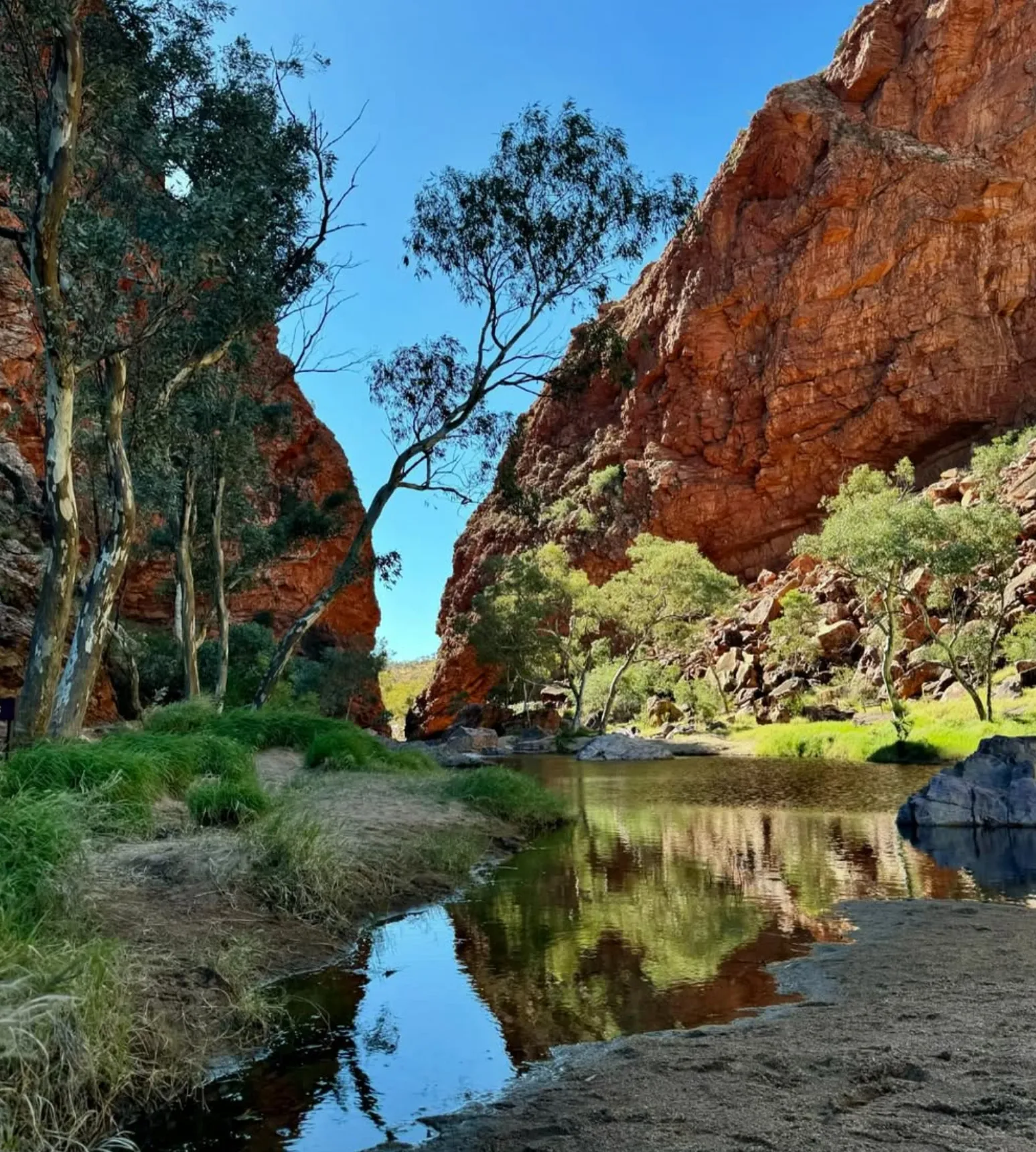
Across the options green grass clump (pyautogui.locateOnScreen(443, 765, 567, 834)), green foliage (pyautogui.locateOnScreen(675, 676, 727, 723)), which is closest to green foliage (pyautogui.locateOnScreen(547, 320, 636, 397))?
green grass clump (pyautogui.locateOnScreen(443, 765, 567, 834))

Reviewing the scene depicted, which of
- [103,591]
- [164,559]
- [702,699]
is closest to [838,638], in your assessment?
[702,699]

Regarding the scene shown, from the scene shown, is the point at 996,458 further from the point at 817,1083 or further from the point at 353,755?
the point at 817,1083

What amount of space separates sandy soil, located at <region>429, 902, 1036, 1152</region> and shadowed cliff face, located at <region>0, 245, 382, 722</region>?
57.0 ft

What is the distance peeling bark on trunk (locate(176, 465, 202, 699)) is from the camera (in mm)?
20328

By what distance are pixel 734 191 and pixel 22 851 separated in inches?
3385

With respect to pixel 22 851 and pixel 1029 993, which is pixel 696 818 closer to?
pixel 1029 993

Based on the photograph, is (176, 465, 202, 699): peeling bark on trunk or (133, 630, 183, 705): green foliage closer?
(176, 465, 202, 699): peeling bark on trunk

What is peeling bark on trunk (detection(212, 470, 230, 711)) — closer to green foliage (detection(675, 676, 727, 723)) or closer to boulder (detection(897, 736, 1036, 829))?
boulder (detection(897, 736, 1036, 829))

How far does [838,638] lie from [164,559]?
36086mm

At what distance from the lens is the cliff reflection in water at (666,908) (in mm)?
5273

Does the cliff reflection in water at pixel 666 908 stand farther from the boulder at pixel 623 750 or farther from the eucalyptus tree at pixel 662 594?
the eucalyptus tree at pixel 662 594

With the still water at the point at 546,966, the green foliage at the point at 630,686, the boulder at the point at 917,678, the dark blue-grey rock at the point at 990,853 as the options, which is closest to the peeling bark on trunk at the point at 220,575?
the still water at the point at 546,966

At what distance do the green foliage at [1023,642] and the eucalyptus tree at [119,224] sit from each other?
3098cm

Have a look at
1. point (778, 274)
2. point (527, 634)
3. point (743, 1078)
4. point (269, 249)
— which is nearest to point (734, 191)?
point (778, 274)
